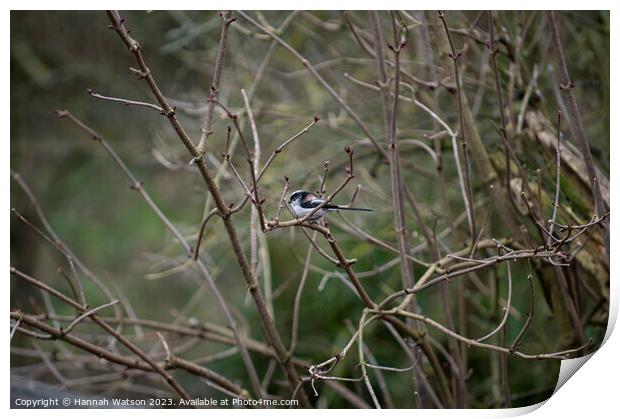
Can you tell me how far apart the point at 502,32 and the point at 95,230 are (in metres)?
2.07

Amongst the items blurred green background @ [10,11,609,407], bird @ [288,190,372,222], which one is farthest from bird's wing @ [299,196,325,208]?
blurred green background @ [10,11,609,407]

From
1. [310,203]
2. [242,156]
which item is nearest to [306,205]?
[310,203]

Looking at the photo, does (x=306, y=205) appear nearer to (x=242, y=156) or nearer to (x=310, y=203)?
(x=310, y=203)

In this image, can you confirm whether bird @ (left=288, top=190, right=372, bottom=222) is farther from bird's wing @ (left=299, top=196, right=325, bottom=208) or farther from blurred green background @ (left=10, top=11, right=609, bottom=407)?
blurred green background @ (left=10, top=11, right=609, bottom=407)

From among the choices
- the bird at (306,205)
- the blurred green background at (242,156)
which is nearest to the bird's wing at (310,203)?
the bird at (306,205)

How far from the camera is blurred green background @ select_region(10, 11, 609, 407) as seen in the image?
1.94 meters

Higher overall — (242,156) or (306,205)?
(242,156)

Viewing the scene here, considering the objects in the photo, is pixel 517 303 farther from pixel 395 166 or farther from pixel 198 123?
pixel 198 123

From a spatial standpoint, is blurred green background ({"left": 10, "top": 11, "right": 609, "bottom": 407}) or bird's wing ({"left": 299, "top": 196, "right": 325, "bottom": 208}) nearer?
bird's wing ({"left": 299, "top": 196, "right": 325, "bottom": 208})

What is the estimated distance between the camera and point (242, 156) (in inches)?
92.0

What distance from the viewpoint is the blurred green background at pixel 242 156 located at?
1.94 meters

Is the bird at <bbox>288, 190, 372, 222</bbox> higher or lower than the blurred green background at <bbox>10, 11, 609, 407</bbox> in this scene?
lower

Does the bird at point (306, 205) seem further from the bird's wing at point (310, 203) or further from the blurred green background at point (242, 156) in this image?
the blurred green background at point (242, 156)

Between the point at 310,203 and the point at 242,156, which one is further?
the point at 242,156
